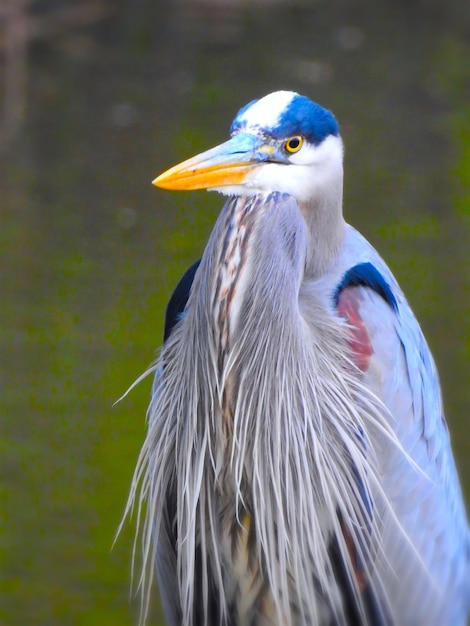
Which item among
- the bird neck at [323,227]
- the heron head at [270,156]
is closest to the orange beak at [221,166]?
the heron head at [270,156]

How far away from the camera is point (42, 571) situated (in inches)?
167

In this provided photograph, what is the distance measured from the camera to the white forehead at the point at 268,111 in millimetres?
2123

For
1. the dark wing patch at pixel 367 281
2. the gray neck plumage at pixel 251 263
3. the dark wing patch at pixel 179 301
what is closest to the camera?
the gray neck plumage at pixel 251 263

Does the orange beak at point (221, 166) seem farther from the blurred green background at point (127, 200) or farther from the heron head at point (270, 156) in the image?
the blurred green background at point (127, 200)

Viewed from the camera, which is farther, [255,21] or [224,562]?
[255,21]

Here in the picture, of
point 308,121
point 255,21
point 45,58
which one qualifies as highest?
point 255,21

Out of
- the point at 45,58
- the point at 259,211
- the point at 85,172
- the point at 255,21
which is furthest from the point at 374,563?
the point at 255,21

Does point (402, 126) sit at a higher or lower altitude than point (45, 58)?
lower

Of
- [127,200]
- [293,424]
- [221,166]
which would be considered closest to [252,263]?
[221,166]

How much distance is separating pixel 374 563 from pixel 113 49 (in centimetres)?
691

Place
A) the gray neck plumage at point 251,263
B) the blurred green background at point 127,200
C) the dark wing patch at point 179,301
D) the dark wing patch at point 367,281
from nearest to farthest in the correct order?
the gray neck plumage at point 251,263, the dark wing patch at point 367,281, the dark wing patch at point 179,301, the blurred green background at point 127,200

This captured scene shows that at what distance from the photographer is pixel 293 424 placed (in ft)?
7.55

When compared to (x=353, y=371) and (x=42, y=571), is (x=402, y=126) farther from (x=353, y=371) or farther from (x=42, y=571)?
(x=353, y=371)

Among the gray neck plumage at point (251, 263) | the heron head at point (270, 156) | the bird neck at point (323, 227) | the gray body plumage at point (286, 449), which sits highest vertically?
the heron head at point (270, 156)
